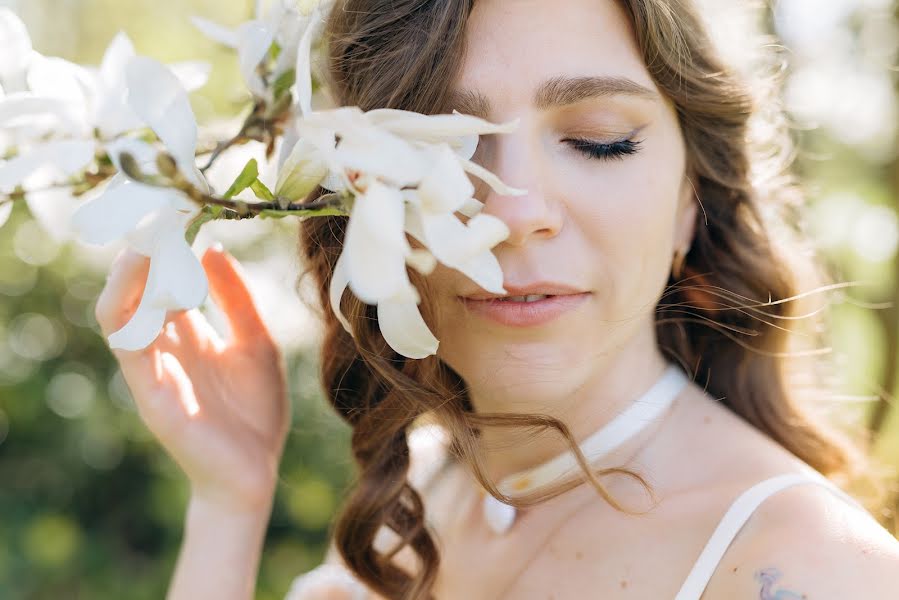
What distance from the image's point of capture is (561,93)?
124 cm

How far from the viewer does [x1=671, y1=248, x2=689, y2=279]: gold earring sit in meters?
1.67

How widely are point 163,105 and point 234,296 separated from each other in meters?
0.91

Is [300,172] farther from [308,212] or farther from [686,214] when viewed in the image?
[686,214]

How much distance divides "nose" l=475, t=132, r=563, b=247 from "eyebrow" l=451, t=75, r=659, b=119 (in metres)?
0.06

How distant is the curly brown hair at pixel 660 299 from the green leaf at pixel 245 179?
368mm

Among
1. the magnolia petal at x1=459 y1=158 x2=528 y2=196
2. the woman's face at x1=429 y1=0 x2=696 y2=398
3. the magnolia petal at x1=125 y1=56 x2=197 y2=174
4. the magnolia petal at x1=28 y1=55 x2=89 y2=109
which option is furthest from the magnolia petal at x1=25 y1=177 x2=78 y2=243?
the magnolia petal at x1=459 y1=158 x2=528 y2=196

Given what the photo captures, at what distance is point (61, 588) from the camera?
9.82 feet

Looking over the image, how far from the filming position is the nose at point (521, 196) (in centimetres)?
119

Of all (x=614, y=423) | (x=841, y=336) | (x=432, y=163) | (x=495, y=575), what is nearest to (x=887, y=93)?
(x=841, y=336)

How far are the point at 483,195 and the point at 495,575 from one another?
0.78 m

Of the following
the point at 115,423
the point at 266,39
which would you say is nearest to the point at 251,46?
the point at 266,39

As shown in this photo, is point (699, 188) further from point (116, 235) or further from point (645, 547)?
point (116, 235)

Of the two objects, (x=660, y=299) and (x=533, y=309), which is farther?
(x=660, y=299)

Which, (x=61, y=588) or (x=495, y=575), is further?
(x=61, y=588)
